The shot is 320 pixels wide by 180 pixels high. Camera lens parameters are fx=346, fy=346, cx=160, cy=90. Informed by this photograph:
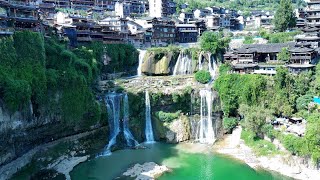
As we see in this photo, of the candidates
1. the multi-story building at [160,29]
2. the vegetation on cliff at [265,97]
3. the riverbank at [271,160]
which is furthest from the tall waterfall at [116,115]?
the multi-story building at [160,29]

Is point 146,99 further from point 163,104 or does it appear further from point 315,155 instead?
point 315,155

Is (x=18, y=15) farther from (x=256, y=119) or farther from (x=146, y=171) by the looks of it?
(x=256, y=119)

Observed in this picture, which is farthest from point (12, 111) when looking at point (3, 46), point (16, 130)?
point (3, 46)

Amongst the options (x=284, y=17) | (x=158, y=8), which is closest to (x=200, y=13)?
(x=158, y=8)

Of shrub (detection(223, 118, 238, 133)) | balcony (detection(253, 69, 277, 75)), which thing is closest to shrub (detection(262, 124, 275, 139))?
shrub (detection(223, 118, 238, 133))

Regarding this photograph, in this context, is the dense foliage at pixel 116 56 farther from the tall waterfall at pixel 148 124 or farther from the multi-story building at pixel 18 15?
the tall waterfall at pixel 148 124
